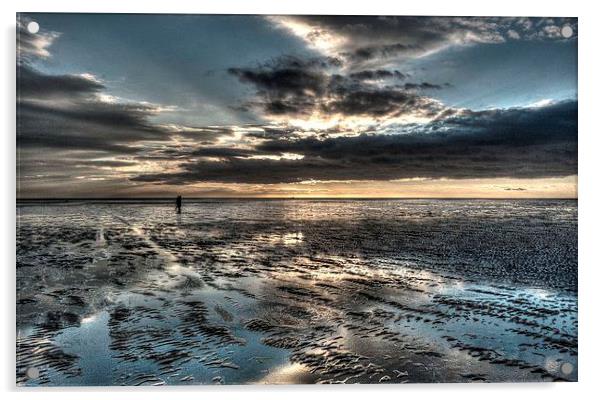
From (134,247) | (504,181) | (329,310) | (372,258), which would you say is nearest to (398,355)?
(329,310)

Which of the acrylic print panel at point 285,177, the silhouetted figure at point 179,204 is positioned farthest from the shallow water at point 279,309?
the silhouetted figure at point 179,204

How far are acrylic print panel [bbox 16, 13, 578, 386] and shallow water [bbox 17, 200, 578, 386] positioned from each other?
0.07 ft

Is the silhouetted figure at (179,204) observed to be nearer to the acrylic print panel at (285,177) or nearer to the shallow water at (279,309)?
the acrylic print panel at (285,177)

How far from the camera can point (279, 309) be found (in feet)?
15.3

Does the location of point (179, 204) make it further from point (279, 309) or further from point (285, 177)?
point (279, 309)

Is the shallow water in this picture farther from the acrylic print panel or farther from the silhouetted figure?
the silhouetted figure

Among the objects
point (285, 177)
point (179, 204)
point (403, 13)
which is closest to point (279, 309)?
point (285, 177)

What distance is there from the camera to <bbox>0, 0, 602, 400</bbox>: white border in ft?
14.0

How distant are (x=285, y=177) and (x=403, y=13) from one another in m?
2.29

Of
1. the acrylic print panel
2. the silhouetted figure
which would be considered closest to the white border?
the acrylic print panel

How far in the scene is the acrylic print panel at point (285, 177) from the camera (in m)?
4.33

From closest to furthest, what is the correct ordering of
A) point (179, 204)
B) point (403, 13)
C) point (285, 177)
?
1. point (403, 13)
2. point (285, 177)
3. point (179, 204)

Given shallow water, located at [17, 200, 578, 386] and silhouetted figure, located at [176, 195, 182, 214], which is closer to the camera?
shallow water, located at [17, 200, 578, 386]

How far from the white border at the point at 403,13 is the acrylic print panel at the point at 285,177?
0.35 ft
